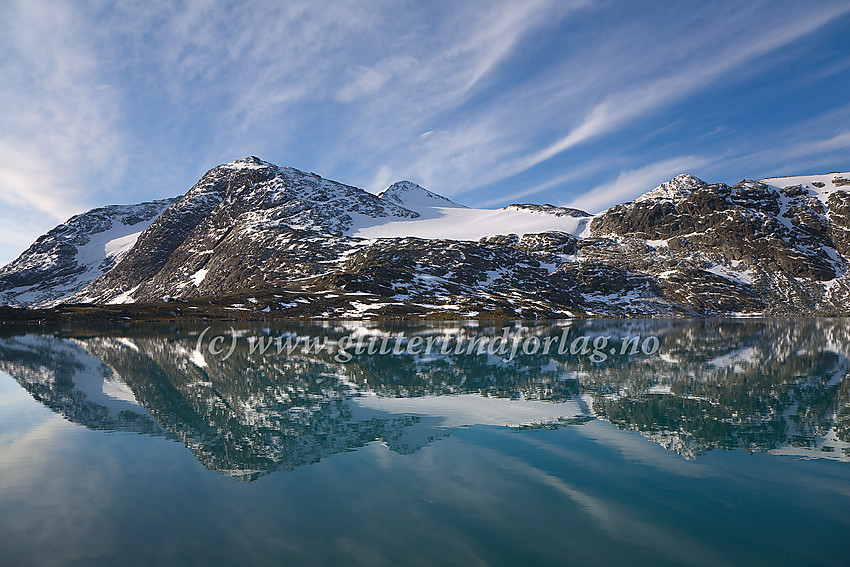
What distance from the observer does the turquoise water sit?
416 inches

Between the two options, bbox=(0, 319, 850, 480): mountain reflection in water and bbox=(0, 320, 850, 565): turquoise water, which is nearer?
bbox=(0, 320, 850, 565): turquoise water

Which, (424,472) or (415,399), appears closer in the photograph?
(424,472)

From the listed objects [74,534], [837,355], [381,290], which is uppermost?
[381,290]

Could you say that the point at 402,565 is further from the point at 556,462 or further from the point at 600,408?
the point at 600,408

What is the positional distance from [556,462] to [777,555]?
7.05 metres

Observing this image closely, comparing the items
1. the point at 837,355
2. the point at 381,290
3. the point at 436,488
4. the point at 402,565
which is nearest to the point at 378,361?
the point at 436,488

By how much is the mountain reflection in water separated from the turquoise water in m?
0.21

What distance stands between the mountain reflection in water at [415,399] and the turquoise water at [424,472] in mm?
215

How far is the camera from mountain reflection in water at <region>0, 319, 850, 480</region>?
770 inches

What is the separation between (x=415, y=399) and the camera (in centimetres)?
2825

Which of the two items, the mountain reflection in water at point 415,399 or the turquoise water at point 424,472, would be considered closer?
the turquoise water at point 424,472

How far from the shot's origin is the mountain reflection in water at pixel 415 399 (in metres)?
19.6

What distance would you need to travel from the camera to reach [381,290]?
189500 millimetres

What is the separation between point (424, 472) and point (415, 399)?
12824mm
